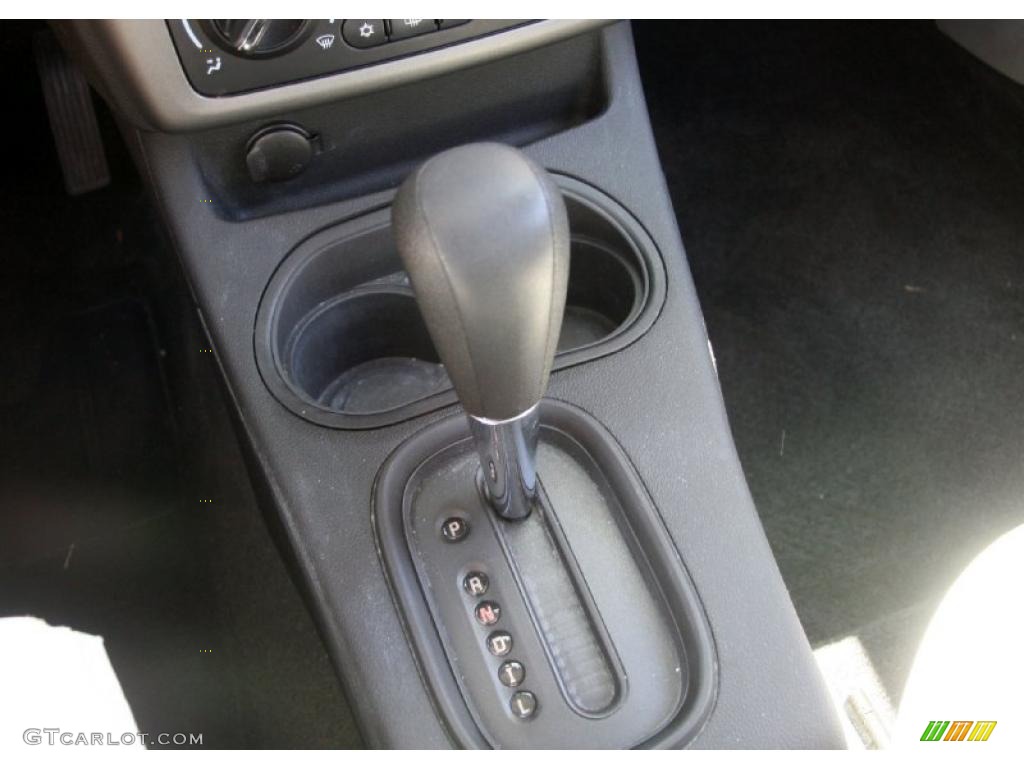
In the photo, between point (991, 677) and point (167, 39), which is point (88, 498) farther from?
point (991, 677)

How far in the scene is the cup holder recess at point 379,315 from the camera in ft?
2.46

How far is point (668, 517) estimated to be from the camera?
699 millimetres

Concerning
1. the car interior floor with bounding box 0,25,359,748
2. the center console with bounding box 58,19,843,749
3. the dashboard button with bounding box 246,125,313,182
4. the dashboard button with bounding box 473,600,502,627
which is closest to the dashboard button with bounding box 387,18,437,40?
the center console with bounding box 58,19,843,749

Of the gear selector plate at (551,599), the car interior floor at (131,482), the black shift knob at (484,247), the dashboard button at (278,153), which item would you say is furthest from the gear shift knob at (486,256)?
the car interior floor at (131,482)

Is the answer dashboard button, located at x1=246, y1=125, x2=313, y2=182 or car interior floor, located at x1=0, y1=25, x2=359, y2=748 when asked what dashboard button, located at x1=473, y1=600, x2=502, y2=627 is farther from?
car interior floor, located at x1=0, y1=25, x2=359, y2=748

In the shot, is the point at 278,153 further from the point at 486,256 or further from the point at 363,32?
the point at 486,256

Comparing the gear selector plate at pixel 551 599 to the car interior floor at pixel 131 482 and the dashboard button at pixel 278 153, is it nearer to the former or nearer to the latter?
the dashboard button at pixel 278 153

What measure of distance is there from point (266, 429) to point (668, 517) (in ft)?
0.93

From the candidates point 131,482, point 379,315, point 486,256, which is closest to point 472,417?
point 486,256

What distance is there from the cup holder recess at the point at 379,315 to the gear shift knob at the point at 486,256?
8.2 inches

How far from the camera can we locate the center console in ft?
2.14

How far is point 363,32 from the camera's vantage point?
691 mm

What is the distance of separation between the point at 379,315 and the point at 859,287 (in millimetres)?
730

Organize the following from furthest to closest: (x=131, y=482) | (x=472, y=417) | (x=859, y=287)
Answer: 1. (x=859, y=287)
2. (x=131, y=482)
3. (x=472, y=417)
